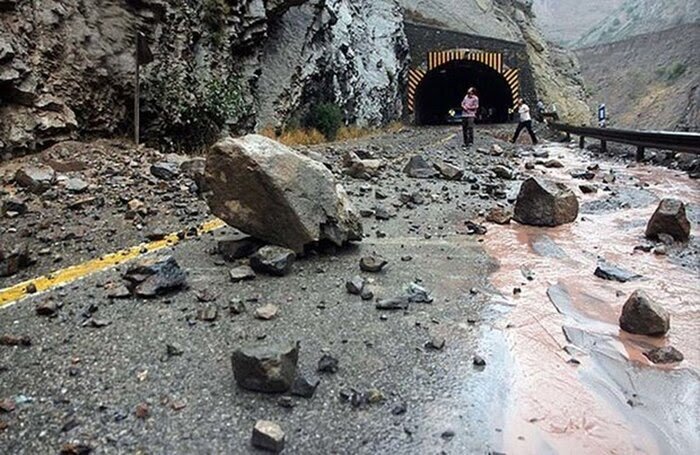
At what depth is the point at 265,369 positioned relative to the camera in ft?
7.74

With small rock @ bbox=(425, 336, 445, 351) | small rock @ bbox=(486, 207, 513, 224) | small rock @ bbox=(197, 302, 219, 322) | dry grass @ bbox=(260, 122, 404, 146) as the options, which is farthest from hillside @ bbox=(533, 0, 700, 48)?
small rock @ bbox=(197, 302, 219, 322)

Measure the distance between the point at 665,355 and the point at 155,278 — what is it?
308cm

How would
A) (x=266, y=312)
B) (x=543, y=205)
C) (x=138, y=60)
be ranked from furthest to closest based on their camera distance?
(x=138, y=60), (x=543, y=205), (x=266, y=312)

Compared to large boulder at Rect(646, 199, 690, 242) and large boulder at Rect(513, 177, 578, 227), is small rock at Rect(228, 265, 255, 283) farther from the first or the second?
large boulder at Rect(646, 199, 690, 242)

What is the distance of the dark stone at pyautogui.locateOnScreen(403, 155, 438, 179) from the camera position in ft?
29.3

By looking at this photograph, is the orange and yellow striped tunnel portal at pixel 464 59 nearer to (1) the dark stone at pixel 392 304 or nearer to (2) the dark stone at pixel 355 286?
(2) the dark stone at pixel 355 286

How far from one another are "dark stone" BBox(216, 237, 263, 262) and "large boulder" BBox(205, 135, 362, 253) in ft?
0.38

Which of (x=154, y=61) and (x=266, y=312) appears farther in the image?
(x=154, y=61)

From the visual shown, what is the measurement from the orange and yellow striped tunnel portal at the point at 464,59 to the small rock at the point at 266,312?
87.4 ft

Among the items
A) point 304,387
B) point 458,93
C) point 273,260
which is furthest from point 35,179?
point 458,93

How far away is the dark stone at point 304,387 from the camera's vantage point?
2382mm

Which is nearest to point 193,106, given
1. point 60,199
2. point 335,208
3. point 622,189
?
point 60,199

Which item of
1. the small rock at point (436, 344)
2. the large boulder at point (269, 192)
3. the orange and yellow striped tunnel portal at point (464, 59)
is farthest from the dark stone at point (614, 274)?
the orange and yellow striped tunnel portal at point (464, 59)

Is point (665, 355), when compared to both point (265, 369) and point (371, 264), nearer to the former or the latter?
point (371, 264)
